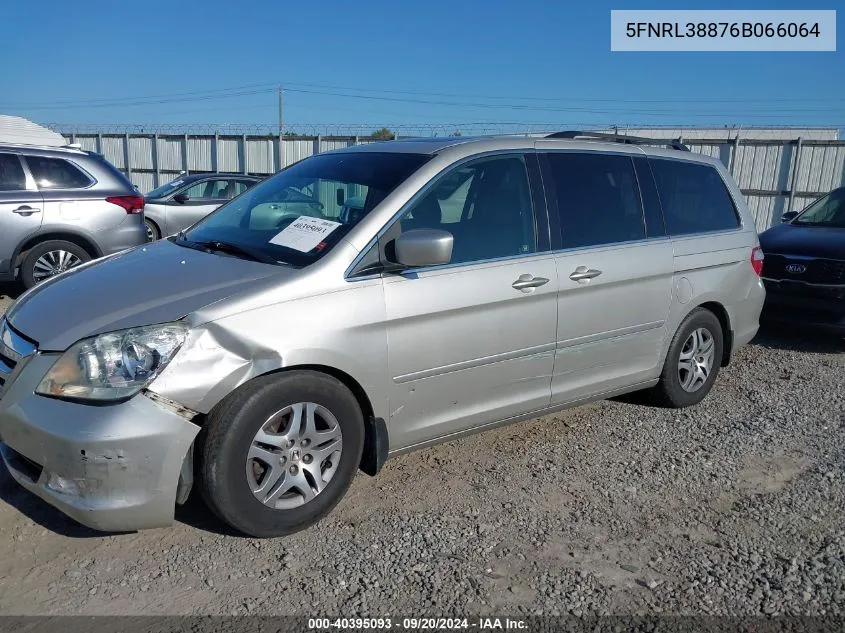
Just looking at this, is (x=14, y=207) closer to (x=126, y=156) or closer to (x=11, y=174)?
(x=11, y=174)

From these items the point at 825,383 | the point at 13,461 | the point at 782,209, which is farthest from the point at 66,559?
the point at 782,209

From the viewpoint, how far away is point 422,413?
3.61 meters

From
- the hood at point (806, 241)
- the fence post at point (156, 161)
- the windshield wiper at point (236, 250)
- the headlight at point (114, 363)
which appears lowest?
the fence post at point (156, 161)

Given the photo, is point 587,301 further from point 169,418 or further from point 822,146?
point 822,146

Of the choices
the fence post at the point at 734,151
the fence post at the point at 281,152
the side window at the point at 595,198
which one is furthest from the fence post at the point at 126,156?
the side window at the point at 595,198

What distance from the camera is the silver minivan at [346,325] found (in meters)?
2.91

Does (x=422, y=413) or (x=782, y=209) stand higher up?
(x=422, y=413)

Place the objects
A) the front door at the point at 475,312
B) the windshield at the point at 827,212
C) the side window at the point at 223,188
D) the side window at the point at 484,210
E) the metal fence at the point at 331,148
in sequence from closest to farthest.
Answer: the front door at the point at 475,312, the side window at the point at 484,210, the windshield at the point at 827,212, the side window at the point at 223,188, the metal fence at the point at 331,148

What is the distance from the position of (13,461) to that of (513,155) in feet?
9.46

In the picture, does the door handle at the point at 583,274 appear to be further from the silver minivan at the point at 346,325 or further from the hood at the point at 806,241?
the hood at the point at 806,241

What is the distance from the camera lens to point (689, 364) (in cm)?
503

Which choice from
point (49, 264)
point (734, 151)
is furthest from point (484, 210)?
point (734, 151)

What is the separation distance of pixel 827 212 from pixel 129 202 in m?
7.56

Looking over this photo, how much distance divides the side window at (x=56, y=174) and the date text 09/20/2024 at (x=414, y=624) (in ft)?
21.8
